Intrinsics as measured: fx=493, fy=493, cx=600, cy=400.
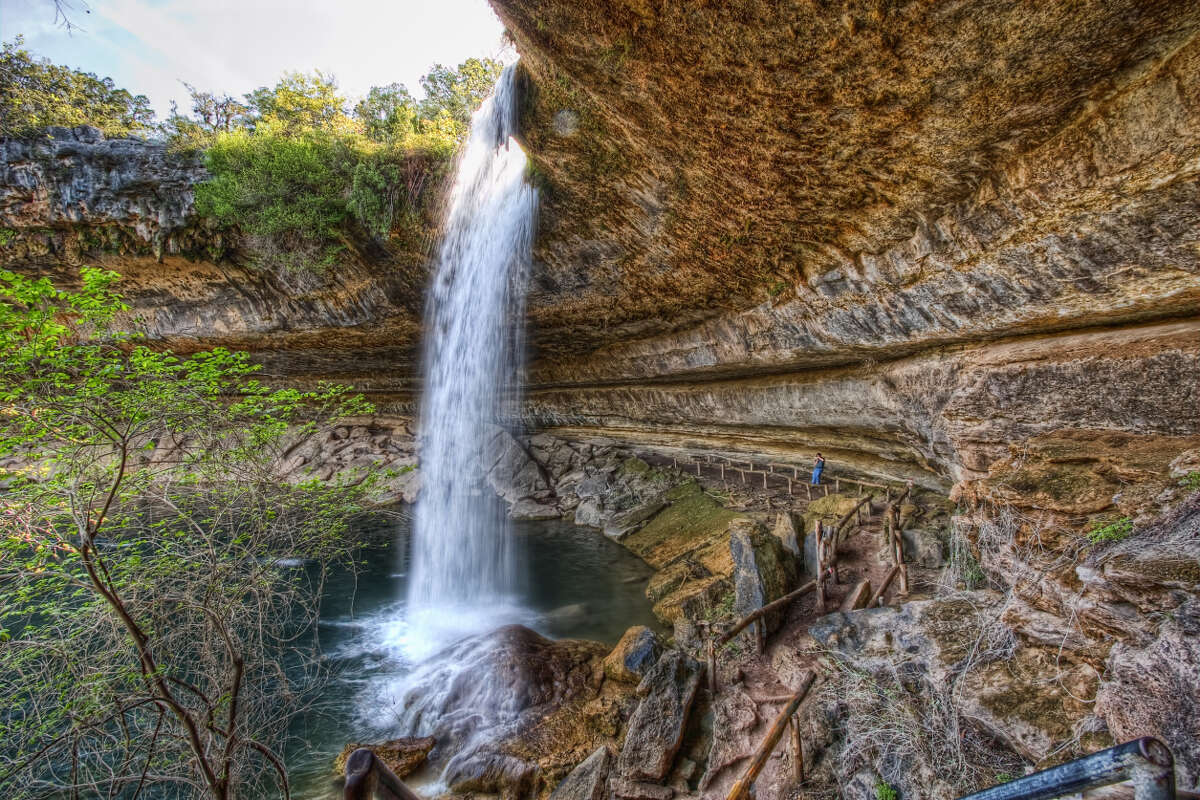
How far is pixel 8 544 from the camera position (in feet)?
11.5

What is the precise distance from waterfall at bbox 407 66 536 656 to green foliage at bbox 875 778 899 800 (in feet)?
25.4

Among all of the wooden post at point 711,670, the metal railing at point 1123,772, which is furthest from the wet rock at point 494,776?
the metal railing at point 1123,772

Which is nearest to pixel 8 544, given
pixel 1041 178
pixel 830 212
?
pixel 830 212

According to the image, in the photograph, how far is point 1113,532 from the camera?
3.64 m

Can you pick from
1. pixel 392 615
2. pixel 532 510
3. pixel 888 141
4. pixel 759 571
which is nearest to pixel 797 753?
pixel 759 571

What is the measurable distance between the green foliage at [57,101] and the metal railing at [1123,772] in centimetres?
1995

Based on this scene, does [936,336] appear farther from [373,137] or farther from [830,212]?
[373,137]

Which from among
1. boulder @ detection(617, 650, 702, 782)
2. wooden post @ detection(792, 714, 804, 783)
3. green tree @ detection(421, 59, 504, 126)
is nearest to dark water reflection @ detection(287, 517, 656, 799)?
boulder @ detection(617, 650, 702, 782)

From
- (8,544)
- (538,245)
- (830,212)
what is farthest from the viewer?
(538,245)

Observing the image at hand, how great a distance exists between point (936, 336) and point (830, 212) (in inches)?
92.0

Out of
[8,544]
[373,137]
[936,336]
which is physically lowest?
[8,544]

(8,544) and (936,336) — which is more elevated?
(936,336)

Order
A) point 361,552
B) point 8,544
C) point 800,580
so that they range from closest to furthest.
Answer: point 8,544, point 800,580, point 361,552

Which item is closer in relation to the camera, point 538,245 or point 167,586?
point 167,586
